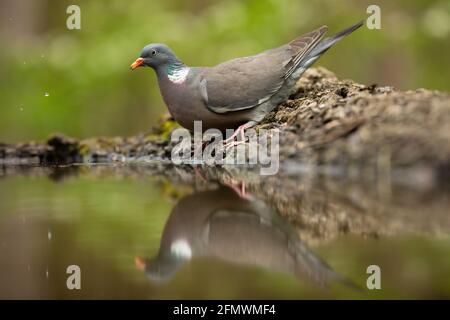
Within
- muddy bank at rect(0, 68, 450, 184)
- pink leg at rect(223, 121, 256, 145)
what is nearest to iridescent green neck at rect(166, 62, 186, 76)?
pink leg at rect(223, 121, 256, 145)

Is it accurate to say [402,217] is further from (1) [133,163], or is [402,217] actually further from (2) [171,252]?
(1) [133,163]

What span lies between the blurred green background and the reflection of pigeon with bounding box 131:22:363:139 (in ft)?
13.3

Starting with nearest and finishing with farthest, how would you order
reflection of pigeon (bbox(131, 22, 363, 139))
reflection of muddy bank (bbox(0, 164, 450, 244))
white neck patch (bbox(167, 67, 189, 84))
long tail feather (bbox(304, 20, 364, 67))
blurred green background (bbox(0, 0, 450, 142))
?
reflection of muddy bank (bbox(0, 164, 450, 244)) < reflection of pigeon (bbox(131, 22, 363, 139)) < white neck patch (bbox(167, 67, 189, 84)) < long tail feather (bbox(304, 20, 364, 67)) < blurred green background (bbox(0, 0, 450, 142))

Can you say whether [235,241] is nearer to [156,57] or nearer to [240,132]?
[240,132]

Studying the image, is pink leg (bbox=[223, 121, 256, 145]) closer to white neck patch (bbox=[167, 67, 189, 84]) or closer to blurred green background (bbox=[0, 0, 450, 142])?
white neck patch (bbox=[167, 67, 189, 84])

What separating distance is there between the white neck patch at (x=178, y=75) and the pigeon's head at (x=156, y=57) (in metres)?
0.11

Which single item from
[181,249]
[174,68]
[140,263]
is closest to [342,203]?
[181,249]

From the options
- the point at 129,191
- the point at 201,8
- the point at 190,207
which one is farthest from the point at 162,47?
the point at 201,8

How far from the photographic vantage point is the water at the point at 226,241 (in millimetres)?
1927

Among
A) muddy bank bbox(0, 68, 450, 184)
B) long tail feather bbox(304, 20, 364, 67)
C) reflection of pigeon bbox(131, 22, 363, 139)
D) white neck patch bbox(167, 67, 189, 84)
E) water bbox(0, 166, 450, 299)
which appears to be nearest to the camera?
water bbox(0, 166, 450, 299)

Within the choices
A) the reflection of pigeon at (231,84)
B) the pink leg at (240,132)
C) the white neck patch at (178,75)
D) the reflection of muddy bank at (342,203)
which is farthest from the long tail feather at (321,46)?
the reflection of muddy bank at (342,203)

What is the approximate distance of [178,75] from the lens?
17.2ft

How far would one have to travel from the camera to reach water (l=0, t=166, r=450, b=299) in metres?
1.93

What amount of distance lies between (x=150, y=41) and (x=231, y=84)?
5355mm
